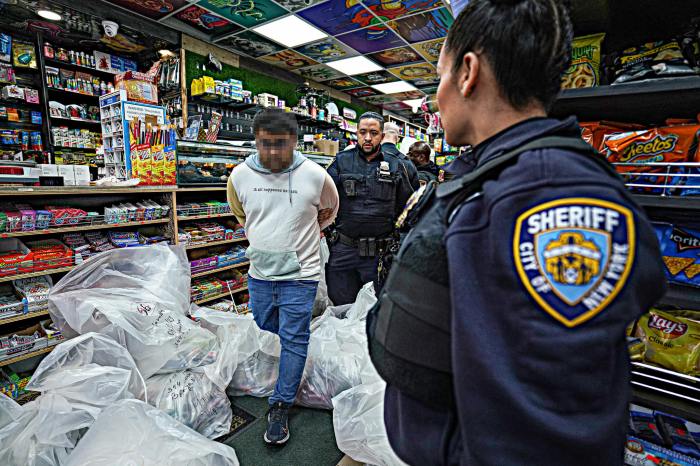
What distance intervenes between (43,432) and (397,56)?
6498mm

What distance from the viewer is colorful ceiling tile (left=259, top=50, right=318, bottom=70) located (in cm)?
608

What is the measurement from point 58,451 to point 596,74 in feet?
7.75

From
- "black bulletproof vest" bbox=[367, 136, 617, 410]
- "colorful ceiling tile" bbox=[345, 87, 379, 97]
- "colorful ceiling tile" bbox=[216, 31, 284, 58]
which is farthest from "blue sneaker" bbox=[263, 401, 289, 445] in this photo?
"colorful ceiling tile" bbox=[345, 87, 379, 97]

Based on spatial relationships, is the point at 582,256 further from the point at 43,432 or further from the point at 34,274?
the point at 34,274

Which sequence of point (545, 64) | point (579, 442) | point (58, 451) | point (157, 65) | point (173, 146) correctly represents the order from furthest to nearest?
point (157, 65) → point (173, 146) → point (58, 451) → point (545, 64) → point (579, 442)

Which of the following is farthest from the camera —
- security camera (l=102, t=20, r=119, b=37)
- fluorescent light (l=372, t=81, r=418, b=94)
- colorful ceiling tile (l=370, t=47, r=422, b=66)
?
fluorescent light (l=372, t=81, r=418, b=94)

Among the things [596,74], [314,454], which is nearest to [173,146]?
[314,454]

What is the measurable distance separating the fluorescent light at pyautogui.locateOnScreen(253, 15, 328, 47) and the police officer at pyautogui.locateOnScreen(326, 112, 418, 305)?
2.99 metres

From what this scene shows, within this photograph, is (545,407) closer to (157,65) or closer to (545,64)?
(545,64)

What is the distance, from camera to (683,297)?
963mm

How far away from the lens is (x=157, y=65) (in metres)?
5.12

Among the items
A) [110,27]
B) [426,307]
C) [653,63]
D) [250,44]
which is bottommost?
[426,307]

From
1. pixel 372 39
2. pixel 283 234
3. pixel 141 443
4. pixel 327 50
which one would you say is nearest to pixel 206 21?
pixel 327 50

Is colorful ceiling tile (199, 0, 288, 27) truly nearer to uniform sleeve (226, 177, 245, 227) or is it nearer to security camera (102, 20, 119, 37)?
security camera (102, 20, 119, 37)
